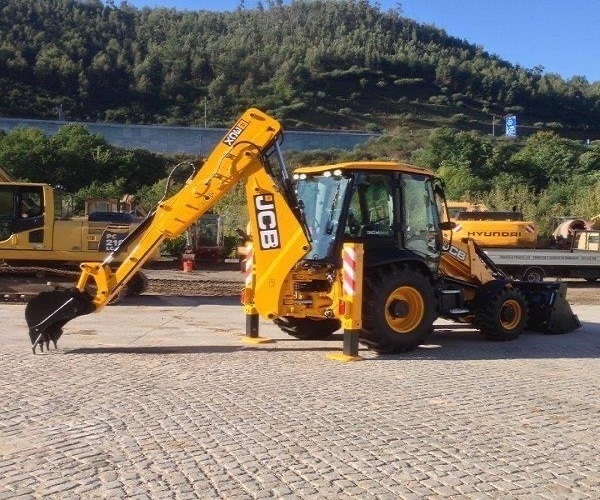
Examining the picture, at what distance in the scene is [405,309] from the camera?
10898 millimetres

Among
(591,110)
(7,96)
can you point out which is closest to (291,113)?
(7,96)

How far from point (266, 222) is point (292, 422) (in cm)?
415

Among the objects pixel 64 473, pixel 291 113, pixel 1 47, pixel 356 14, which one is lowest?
Result: pixel 64 473

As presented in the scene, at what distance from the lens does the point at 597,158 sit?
62.4 m

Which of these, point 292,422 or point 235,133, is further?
point 235,133

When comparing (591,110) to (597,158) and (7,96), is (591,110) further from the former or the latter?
(7,96)

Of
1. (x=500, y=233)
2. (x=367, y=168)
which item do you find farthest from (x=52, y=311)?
(x=500, y=233)

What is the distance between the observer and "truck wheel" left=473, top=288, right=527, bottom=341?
12.2 metres

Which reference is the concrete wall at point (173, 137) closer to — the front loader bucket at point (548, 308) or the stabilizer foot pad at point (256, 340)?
the front loader bucket at point (548, 308)

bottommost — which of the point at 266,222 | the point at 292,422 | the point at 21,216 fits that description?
the point at 292,422

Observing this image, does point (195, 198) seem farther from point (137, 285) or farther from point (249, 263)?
point (137, 285)

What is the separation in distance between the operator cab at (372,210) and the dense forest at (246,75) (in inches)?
3108

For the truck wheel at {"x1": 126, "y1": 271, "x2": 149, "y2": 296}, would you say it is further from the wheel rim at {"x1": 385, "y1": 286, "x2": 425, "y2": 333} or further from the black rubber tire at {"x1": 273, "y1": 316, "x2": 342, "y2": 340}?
the wheel rim at {"x1": 385, "y1": 286, "x2": 425, "y2": 333}

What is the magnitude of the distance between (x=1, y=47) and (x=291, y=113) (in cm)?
3314
